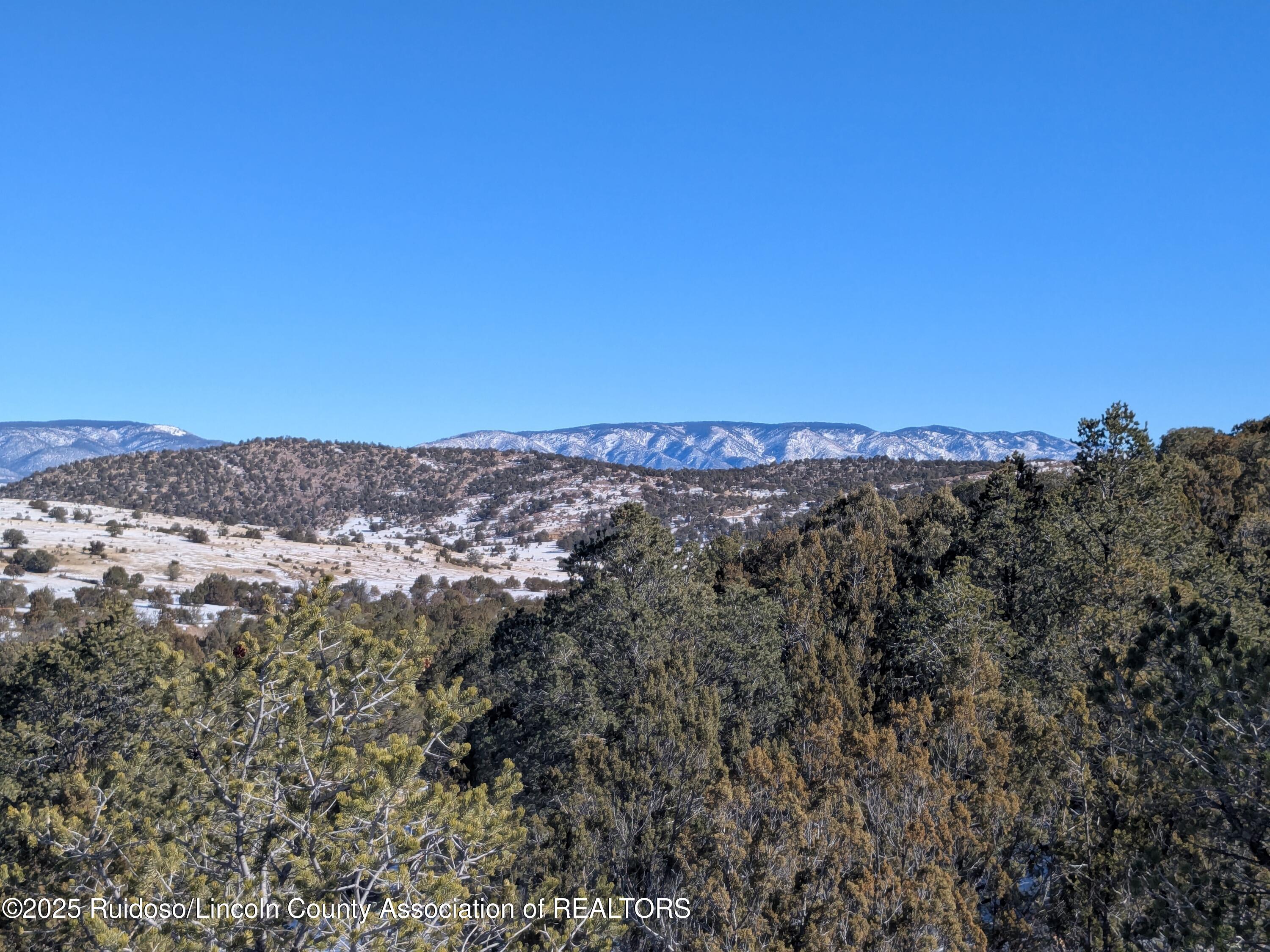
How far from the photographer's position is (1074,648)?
20328 mm

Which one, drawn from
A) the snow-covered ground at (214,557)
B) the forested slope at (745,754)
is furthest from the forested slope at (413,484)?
the forested slope at (745,754)

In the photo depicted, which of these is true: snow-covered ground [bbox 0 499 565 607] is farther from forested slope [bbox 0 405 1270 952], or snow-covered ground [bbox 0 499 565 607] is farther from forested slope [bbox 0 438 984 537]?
forested slope [bbox 0 405 1270 952]

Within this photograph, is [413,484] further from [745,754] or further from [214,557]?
[745,754]

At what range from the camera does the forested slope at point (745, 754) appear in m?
7.11

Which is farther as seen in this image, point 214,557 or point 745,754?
point 214,557

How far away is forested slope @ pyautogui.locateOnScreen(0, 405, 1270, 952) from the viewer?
7109 millimetres

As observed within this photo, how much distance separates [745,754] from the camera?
16672 mm

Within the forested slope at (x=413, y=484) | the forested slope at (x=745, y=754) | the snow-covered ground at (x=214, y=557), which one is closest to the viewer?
the forested slope at (x=745, y=754)

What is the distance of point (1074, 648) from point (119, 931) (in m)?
21.4

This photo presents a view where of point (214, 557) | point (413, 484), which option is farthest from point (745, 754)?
point (413, 484)

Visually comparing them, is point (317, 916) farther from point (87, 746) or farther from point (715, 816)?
point (87, 746)

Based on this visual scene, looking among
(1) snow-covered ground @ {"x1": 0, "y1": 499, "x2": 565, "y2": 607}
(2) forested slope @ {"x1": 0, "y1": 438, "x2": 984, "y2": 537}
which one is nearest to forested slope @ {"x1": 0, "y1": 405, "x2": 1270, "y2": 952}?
(1) snow-covered ground @ {"x1": 0, "y1": 499, "x2": 565, "y2": 607}

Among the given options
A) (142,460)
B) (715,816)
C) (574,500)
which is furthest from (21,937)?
(142,460)

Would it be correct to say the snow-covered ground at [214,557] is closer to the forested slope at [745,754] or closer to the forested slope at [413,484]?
the forested slope at [413,484]
